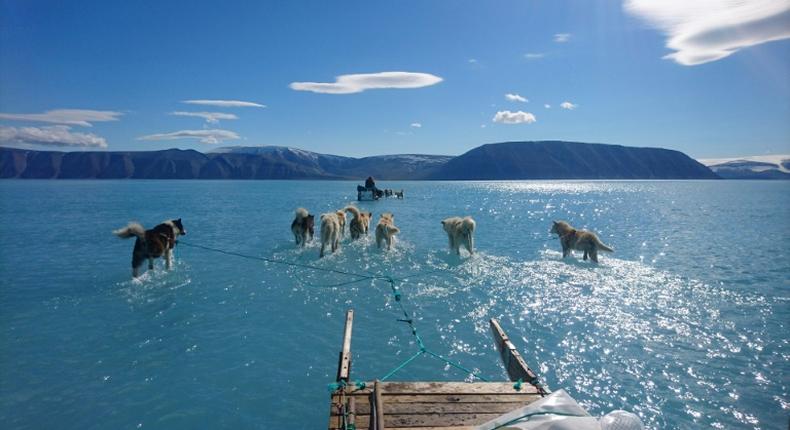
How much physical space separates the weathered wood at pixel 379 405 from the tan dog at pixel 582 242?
49.0ft

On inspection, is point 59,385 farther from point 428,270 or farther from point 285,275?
point 428,270

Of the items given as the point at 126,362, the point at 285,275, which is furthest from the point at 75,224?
the point at 126,362

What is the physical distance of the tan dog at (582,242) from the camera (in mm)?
18016

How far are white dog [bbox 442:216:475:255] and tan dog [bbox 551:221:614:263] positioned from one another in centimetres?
481

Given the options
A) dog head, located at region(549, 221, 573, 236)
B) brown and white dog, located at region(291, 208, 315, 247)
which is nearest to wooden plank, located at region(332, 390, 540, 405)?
dog head, located at region(549, 221, 573, 236)

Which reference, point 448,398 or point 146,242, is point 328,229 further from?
point 448,398

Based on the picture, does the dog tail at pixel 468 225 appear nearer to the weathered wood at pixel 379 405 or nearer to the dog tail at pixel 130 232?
the weathered wood at pixel 379 405

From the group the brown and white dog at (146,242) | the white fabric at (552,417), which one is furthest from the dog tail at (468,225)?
the white fabric at (552,417)

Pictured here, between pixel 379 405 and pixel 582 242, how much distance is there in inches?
616

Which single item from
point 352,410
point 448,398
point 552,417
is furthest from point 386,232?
point 552,417

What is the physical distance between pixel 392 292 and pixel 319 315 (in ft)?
9.95

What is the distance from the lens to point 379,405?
5.61m

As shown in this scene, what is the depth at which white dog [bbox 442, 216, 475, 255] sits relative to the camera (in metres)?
18.3

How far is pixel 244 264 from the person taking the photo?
17688mm
